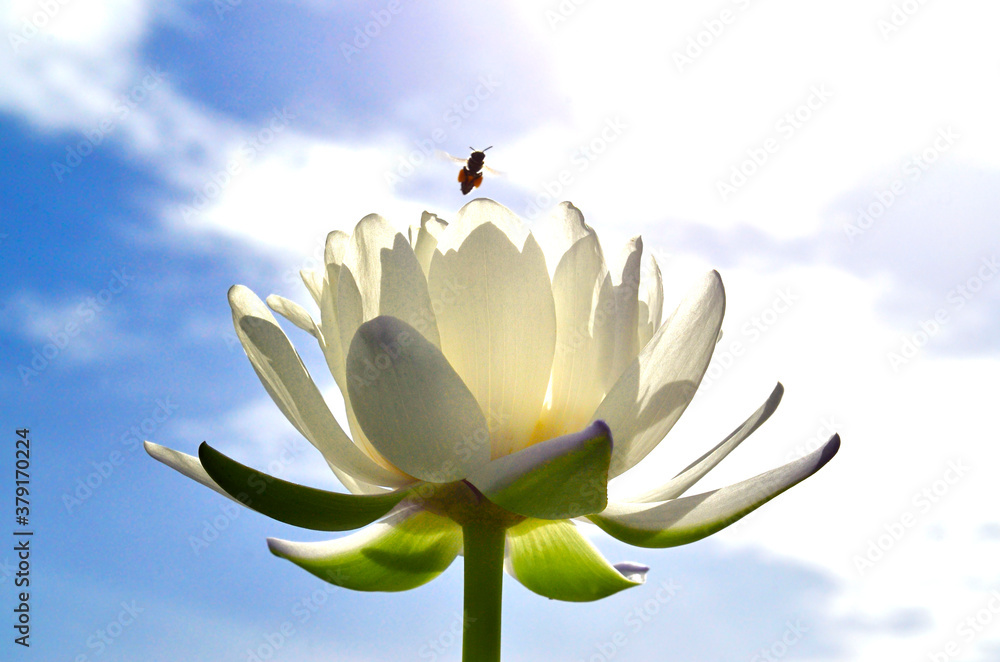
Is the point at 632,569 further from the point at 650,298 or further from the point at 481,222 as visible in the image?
the point at 481,222

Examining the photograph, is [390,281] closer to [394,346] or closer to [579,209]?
[394,346]

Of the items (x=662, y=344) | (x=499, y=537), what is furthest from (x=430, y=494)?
(x=662, y=344)

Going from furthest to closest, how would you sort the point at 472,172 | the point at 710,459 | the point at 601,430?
1. the point at 472,172
2. the point at 710,459
3. the point at 601,430

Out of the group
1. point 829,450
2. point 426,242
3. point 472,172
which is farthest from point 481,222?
point 472,172

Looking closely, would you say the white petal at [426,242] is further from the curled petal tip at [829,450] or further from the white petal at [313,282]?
the curled petal tip at [829,450]

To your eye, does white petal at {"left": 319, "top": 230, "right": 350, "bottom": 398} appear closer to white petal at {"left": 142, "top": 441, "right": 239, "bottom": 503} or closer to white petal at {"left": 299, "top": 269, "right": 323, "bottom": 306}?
white petal at {"left": 299, "top": 269, "right": 323, "bottom": 306}

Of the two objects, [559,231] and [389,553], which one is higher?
[559,231]
